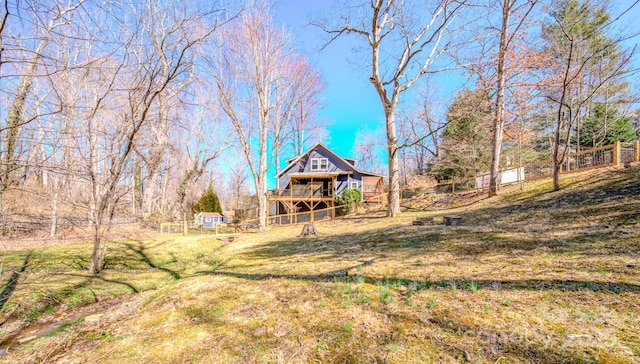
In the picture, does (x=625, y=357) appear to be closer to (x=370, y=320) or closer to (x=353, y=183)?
(x=370, y=320)

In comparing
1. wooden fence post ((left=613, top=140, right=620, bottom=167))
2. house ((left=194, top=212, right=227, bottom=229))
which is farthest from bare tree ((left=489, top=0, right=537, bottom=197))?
house ((left=194, top=212, right=227, bottom=229))

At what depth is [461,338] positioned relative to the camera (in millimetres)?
2041

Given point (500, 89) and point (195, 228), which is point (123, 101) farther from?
point (195, 228)

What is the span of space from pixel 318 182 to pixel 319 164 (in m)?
1.68

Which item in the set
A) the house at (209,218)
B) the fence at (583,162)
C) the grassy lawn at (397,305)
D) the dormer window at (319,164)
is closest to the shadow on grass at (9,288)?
the grassy lawn at (397,305)

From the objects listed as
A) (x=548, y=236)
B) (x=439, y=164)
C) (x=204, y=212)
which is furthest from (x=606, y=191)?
(x=204, y=212)

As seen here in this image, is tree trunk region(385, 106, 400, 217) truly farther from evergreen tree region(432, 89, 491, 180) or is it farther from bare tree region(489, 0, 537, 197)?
evergreen tree region(432, 89, 491, 180)

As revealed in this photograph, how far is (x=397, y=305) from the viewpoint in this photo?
2.74 meters

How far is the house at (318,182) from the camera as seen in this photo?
20750mm

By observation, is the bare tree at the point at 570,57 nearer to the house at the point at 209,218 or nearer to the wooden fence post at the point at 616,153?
the wooden fence post at the point at 616,153

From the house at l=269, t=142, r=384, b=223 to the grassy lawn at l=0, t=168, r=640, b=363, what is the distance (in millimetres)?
14703

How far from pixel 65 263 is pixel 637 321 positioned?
1169 centimetres

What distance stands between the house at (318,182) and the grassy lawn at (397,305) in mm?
14703

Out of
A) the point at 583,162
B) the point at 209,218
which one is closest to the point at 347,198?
the point at 209,218
